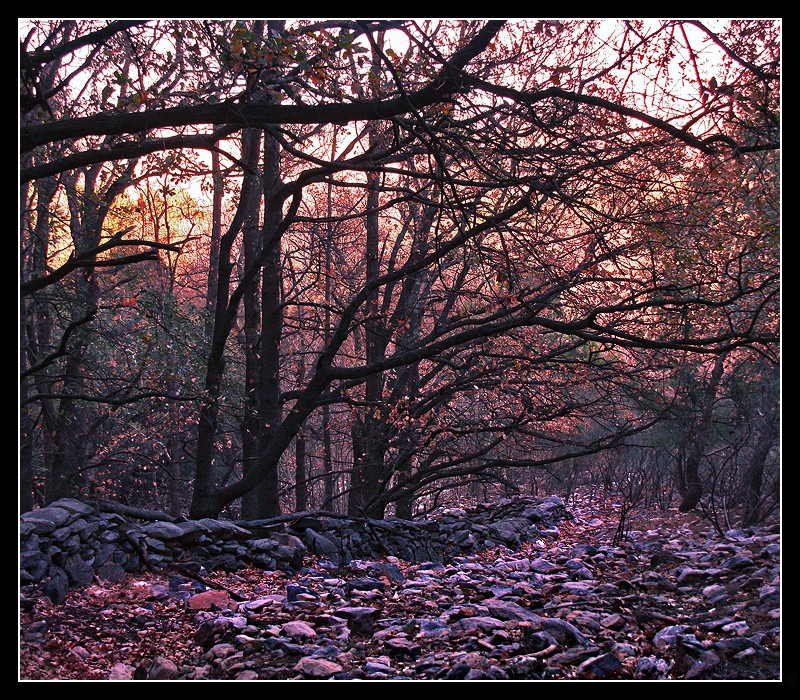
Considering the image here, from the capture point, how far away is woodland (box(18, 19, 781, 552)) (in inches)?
184

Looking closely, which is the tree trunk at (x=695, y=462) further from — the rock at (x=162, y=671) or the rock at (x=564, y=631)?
the rock at (x=162, y=671)

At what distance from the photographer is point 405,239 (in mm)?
12539

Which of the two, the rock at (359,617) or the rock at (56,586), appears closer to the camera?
the rock at (359,617)

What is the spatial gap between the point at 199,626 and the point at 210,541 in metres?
2.08

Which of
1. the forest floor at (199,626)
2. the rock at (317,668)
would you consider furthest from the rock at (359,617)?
the rock at (317,668)

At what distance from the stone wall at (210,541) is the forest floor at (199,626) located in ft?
0.57

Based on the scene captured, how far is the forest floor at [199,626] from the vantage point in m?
3.93

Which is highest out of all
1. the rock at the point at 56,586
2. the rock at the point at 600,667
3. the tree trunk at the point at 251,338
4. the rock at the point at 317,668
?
the tree trunk at the point at 251,338

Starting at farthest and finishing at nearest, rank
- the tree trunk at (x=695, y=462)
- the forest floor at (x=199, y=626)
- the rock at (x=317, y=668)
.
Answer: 1. the tree trunk at (x=695, y=462)
2. the forest floor at (x=199, y=626)
3. the rock at (x=317, y=668)

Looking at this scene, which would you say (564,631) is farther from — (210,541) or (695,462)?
(695,462)

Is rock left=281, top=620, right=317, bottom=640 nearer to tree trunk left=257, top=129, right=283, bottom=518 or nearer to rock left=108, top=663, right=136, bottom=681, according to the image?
rock left=108, top=663, right=136, bottom=681

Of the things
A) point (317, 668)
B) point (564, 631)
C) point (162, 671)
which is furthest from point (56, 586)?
point (564, 631)

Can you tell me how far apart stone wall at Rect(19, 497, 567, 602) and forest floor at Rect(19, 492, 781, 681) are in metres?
0.17
